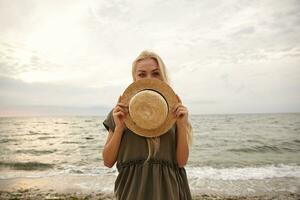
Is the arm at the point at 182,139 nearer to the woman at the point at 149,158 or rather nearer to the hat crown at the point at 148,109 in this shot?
the woman at the point at 149,158

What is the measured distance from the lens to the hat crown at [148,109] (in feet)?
6.36

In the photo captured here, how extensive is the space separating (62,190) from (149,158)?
7.14 m

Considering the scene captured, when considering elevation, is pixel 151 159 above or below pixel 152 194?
above

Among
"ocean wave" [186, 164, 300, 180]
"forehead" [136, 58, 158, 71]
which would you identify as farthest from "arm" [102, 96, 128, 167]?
"ocean wave" [186, 164, 300, 180]

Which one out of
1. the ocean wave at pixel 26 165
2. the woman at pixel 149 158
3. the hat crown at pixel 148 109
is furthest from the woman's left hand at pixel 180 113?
the ocean wave at pixel 26 165

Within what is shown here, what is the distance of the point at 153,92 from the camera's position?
199 cm

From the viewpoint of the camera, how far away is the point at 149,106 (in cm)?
193

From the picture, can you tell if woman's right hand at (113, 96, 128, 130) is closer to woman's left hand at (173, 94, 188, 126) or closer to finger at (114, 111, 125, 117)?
finger at (114, 111, 125, 117)

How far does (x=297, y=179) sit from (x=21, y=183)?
1060 centimetres

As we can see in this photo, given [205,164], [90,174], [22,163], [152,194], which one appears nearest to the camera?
[152,194]

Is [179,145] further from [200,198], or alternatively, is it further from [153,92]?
[200,198]

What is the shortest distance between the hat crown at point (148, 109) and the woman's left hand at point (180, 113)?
10 cm

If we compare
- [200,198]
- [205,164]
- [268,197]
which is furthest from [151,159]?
[205,164]

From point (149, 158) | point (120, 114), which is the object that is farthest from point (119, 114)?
point (149, 158)
